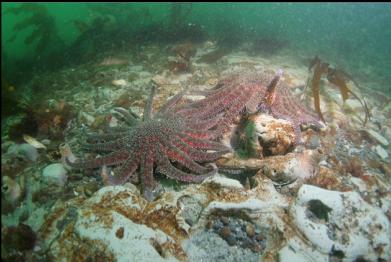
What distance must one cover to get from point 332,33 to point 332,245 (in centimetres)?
2196

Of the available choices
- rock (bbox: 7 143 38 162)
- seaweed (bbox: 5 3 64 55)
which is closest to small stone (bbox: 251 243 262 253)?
rock (bbox: 7 143 38 162)

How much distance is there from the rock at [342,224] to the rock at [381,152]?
6.60 ft

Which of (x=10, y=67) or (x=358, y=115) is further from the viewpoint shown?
(x=10, y=67)

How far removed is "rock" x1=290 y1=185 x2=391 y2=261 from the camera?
356 centimetres

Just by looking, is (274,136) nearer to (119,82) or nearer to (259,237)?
(259,237)

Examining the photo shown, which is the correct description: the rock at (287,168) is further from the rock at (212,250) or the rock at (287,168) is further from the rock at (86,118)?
the rock at (86,118)

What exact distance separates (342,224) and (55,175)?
3944 mm

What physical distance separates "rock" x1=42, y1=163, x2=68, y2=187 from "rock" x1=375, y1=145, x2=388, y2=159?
5599 mm

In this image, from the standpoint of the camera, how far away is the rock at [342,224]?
11.7 ft

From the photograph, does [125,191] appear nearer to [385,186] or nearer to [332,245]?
[332,245]

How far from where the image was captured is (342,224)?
145 inches

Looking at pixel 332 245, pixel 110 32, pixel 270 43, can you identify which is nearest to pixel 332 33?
pixel 270 43

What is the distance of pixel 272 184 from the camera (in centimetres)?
412

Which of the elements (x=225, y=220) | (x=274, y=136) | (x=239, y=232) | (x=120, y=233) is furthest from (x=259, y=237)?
(x=120, y=233)
